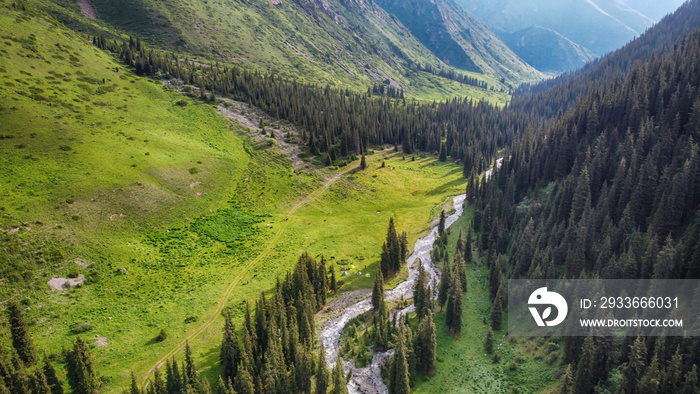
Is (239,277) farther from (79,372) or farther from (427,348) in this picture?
(427,348)

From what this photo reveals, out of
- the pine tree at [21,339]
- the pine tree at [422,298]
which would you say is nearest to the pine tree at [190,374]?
the pine tree at [21,339]

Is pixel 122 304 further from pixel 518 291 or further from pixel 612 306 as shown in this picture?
pixel 612 306

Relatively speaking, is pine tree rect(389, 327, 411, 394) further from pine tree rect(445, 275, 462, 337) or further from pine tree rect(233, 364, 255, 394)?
pine tree rect(233, 364, 255, 394)

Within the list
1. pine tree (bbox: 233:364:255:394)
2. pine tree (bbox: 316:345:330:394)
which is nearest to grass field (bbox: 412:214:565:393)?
pine tree (bbox: 316:345:330:394)

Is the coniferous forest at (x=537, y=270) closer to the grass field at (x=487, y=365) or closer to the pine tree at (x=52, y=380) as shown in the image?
the pine tree at (x=52, y=380)

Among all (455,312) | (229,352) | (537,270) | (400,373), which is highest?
(537,270)

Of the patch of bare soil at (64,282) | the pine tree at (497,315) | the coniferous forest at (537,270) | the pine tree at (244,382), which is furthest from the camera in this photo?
the patch of bare soil at (64,282)

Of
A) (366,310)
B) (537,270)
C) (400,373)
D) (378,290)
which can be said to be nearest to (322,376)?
(400,373)
